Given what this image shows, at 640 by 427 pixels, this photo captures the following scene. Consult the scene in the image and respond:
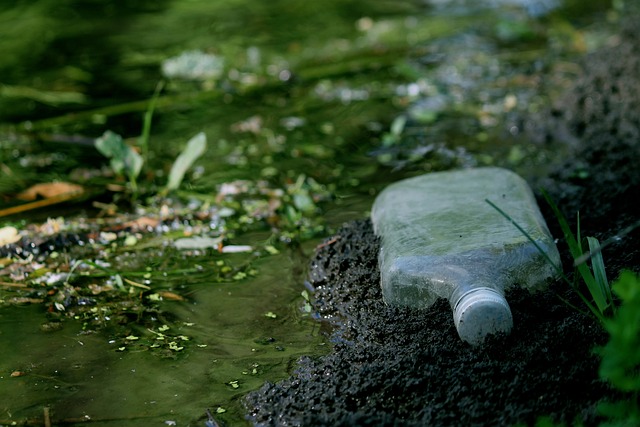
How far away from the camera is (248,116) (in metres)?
4.73

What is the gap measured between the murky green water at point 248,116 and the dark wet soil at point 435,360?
137 mm

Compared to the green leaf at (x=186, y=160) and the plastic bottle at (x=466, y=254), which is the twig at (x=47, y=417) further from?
the green leaf at (x=186, y=160)

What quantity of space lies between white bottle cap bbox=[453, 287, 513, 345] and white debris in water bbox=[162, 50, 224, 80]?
343cm

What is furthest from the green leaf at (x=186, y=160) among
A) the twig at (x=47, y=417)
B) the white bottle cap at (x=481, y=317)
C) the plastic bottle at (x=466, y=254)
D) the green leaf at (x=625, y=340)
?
the green leaf at (x=625, y=340)

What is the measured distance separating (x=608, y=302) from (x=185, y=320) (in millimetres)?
1384

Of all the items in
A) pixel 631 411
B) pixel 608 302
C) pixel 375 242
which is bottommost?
pixel 375 242

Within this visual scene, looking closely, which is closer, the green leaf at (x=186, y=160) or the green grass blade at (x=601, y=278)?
the green grass blade at (x=601, y=278)

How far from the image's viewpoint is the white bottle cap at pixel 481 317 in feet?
7.52

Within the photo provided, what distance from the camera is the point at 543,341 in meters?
2.28

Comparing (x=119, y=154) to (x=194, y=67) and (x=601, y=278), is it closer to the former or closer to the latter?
(x=194, y=67)

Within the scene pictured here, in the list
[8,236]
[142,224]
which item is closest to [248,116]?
[142,224]

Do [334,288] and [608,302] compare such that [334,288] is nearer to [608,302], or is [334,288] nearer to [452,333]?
[452,333]

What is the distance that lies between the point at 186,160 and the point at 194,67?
5.98 feet

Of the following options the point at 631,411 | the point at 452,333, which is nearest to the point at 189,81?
the point at 452,333
